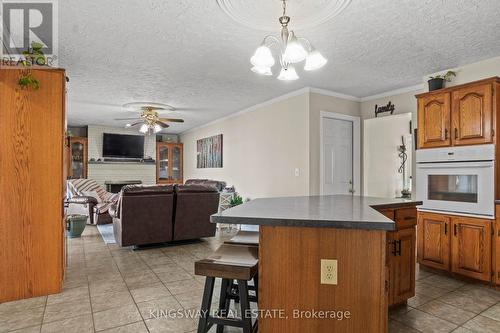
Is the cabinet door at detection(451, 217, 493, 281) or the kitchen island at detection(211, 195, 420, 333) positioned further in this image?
the cabinet door at detection(451, 217, 493, 281)

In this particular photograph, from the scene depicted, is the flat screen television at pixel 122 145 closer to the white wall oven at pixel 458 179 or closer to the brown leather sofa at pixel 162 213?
the brown leather sofa at pixel 162 213

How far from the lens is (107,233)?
18.2 ft

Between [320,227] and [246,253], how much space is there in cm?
67

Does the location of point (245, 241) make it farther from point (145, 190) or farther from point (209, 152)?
point (209, 152)

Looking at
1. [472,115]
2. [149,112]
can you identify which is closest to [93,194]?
[149,112]

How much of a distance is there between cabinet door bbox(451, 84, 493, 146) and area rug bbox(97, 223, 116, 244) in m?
4.98

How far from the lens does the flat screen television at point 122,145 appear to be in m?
8.68

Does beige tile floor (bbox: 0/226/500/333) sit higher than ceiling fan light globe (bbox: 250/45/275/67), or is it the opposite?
ceiling fan light globe (bbox: 250/45/275/67)

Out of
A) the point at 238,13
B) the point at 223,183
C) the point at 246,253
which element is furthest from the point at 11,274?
the point at 223,183

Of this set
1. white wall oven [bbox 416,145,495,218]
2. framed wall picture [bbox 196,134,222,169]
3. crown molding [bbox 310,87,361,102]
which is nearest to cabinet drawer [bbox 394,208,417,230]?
white wall oven [bbox 416,145,495,218]

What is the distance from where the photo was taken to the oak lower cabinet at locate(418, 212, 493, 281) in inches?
118

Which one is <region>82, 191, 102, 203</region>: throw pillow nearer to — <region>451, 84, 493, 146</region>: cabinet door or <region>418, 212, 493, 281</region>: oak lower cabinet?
<region>418, 212, 493, 281</region>: oak lower cabinet

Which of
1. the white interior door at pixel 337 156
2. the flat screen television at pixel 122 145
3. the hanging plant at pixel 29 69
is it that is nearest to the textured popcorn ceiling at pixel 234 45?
the hanging plant at pixel 29 69

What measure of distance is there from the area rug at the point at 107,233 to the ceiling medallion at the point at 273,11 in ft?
13.1
